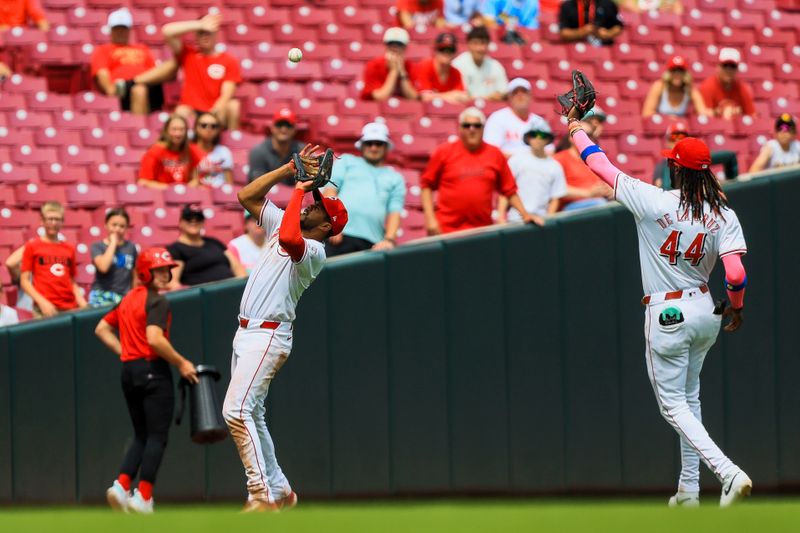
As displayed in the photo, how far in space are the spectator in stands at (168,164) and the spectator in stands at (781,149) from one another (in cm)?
458

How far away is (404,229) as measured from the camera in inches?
482

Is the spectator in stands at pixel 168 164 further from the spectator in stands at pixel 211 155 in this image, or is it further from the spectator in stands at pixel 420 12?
the spectator in stands at pixel 420 12

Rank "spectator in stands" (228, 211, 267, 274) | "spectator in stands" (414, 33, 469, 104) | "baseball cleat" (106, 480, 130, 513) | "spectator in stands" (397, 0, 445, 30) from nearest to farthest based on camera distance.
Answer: "baseball cleat" (106, 480, 130, 513), "spectator in stands" (228, 211, 267, 274), "spectator in stands" (414, 33, 469, 104), "spectator in stands" (397, 0, 445, 30)

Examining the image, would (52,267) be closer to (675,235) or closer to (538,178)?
(538,178)

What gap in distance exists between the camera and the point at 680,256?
780 centimetres

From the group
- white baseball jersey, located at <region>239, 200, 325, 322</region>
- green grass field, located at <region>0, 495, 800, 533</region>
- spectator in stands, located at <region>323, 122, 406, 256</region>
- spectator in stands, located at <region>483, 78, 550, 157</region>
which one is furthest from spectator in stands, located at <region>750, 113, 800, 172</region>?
green grass field, located at <region>0, 495, 800, 533</region>

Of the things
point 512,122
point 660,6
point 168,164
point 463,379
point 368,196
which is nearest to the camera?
point 463,379

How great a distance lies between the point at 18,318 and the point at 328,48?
4.93m

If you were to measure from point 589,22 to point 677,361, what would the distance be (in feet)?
26.7

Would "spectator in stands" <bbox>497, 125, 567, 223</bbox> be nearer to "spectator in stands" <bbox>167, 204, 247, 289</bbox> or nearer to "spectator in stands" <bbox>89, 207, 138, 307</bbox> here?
"spectator in stands" <bbox>167, 204, 247, 289</bbox>

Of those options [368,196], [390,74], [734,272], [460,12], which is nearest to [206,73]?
[390,74]

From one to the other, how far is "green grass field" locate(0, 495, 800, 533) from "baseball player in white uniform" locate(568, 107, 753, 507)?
10.3 feet

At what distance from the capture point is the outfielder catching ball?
778 cm

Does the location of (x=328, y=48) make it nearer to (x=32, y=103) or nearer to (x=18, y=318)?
(x=32, y=103)
